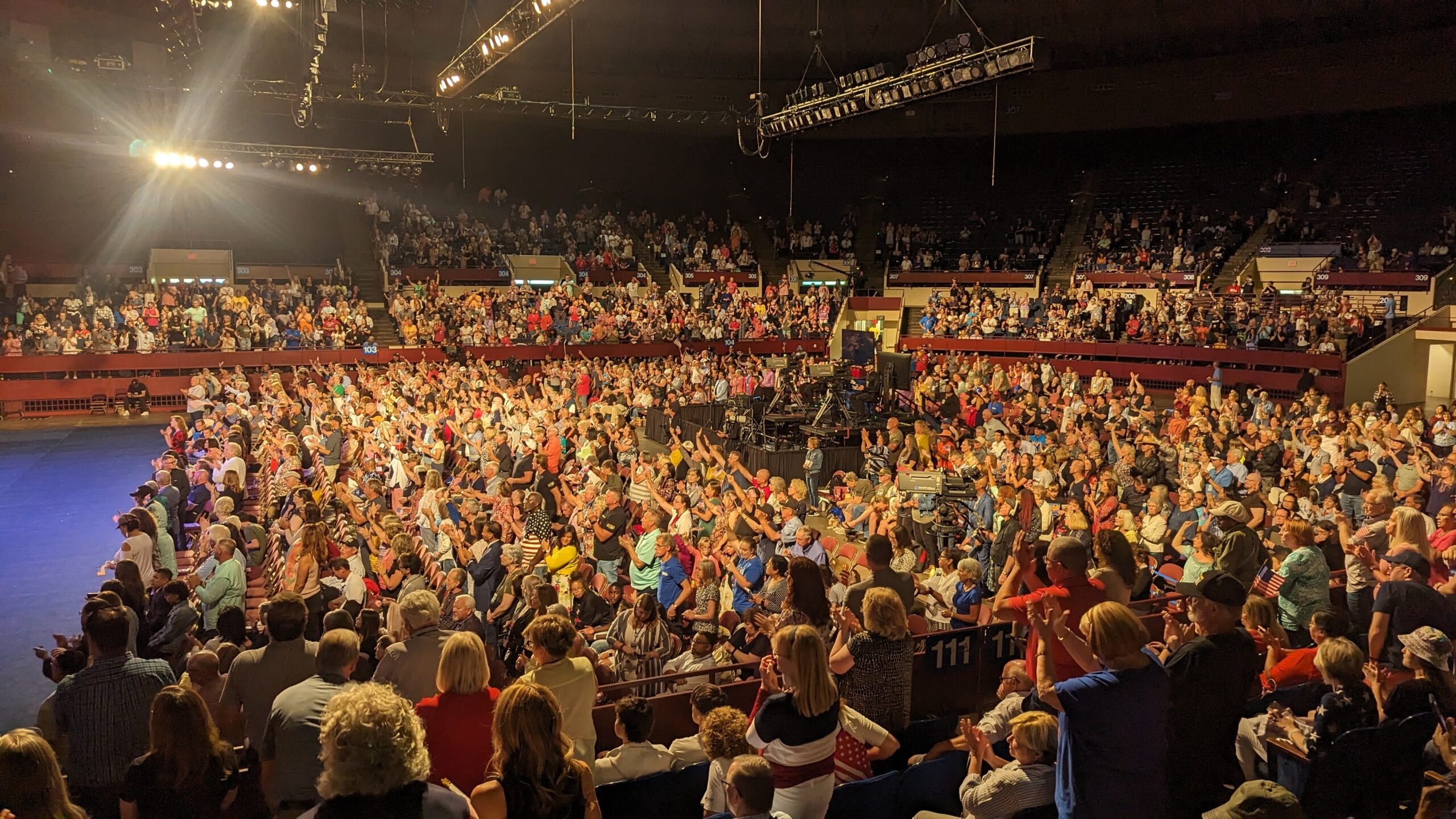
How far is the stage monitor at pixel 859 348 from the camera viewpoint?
1820cm

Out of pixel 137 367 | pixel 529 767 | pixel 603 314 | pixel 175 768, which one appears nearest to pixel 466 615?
pixel 175 768

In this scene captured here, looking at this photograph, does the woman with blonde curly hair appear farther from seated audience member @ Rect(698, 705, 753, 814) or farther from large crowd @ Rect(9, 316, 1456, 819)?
seated audience member @ Rect(698, 705, 753, 814)

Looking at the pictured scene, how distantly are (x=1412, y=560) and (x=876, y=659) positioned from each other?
3.43 metres

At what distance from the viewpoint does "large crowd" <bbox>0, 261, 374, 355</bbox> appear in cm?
1944

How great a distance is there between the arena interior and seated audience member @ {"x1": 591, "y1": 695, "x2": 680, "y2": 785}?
0.02 metres

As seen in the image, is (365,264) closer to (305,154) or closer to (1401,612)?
(305,154)

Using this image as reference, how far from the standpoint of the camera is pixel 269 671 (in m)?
4.00

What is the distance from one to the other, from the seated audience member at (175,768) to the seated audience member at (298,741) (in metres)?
0.27

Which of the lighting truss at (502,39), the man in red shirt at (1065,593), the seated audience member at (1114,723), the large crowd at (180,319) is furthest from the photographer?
Answer: the large crowd at (180,319)

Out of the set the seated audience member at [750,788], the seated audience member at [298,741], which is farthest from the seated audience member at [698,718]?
the seated audience member at [298,741]

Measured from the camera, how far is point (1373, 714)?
12.7ft

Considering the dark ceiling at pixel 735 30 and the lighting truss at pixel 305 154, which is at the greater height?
the dark ceiling at pixel 735 30

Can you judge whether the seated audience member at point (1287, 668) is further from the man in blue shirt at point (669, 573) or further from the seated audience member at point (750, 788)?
the man in blue shirt at point (669, 573)

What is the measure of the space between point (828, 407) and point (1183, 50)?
18.7 metres
